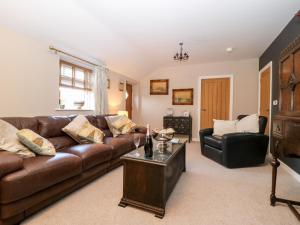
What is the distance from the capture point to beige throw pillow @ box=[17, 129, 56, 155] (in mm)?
1870

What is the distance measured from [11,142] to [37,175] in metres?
0.63

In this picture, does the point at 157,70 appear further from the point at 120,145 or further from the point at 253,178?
the point at 253,178

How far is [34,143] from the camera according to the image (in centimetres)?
190

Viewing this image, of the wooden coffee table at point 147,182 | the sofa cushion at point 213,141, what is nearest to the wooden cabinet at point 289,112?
the wooden coffee table at point 147,182

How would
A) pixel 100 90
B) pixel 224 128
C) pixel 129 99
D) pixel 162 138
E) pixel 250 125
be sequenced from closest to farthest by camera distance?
1. pixel 162 138
2. pixel 250 125
3. pixel 224 128
4. pixel 100 90
5. pixel 129 99

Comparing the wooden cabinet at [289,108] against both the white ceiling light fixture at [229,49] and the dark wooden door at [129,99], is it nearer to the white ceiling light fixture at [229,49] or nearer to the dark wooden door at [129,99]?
the white ceiling light fixture at [229,49]

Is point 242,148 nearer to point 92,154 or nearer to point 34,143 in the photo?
point 92,154

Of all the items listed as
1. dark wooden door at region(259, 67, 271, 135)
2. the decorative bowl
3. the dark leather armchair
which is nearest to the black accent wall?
dark wooden door at region(259, 67, 271, 135)

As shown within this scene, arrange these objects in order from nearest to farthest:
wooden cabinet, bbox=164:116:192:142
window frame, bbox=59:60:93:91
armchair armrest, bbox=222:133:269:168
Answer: armchair armrest, bbox=222:133:269:168 → window frame, bbox=59:60:93:91 → wooden cabinet, bbox=164:116:192:142

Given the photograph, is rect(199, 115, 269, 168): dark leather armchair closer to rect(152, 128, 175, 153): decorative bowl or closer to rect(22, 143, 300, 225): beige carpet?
rect(22, 143, 300, 225): beige carpet

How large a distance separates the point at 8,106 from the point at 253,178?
3724mm

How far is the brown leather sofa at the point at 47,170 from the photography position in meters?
1.37

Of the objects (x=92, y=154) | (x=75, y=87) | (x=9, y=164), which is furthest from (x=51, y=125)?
Result: (x=75, y=87)

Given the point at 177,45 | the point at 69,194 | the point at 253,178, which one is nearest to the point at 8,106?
the point at 69,194
